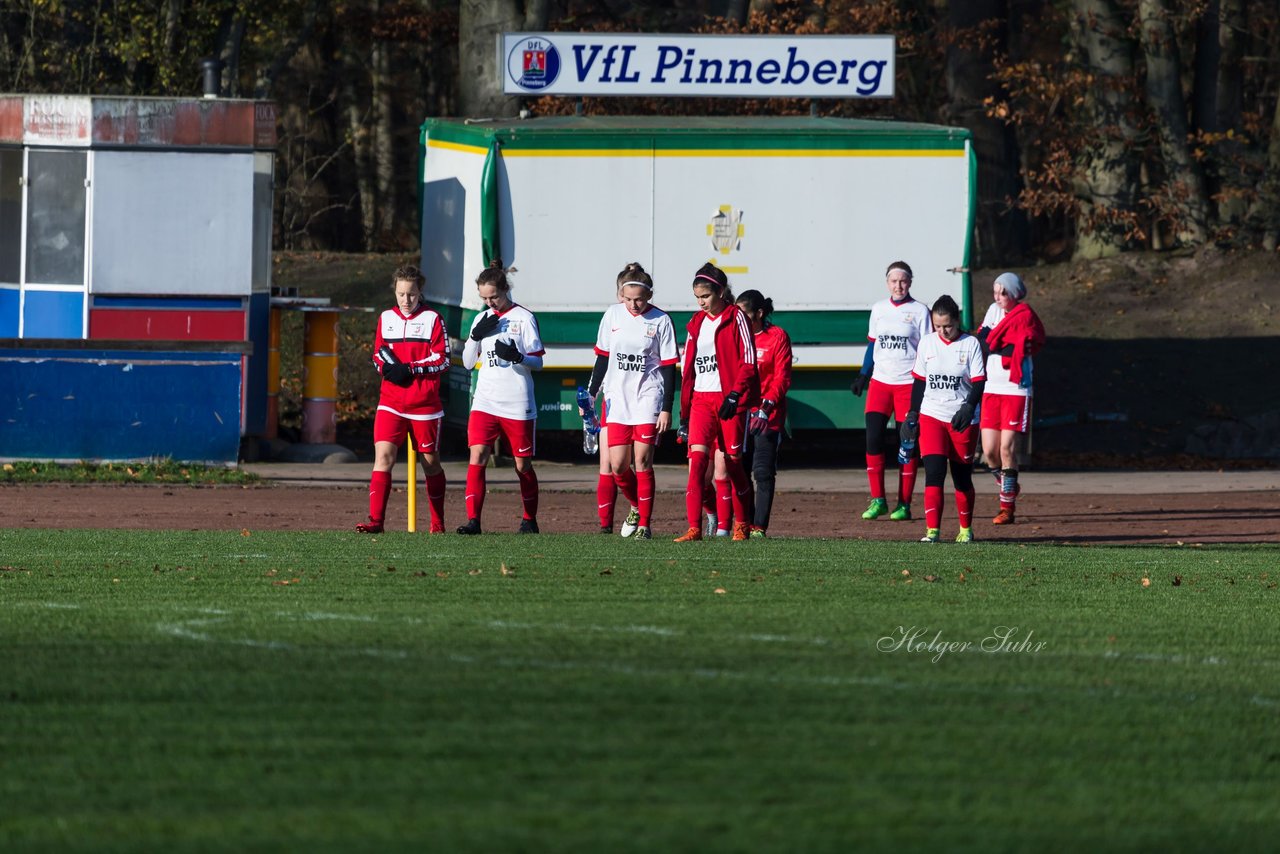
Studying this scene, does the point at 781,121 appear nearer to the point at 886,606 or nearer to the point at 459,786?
the point at 886,606

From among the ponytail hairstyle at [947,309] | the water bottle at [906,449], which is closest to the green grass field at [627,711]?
the ponytail hairstyle at [947,309]

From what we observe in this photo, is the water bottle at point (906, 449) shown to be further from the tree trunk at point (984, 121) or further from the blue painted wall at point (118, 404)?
the tree trunk at point (984, 121)

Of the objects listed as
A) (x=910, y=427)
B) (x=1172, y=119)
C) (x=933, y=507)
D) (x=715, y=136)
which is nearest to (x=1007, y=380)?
(x=910, y=427)

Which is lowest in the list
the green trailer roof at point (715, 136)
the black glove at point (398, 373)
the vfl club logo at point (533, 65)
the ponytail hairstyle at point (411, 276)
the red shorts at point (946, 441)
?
the red shorts at point (946, 441)

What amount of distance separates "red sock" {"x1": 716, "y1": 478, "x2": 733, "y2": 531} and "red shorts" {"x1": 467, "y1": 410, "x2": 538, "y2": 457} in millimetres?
1261

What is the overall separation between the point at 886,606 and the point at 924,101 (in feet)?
83.4

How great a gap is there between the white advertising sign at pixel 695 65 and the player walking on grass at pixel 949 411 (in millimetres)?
7784

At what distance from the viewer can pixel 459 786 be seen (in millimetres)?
5324

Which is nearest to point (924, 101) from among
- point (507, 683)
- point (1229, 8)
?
point (1229, 8)

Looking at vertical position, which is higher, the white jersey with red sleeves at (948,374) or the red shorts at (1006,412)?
the white jersey with red sleeves at (948,374)

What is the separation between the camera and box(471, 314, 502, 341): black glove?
42.3 feet

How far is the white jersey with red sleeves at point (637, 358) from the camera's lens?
1289 cm

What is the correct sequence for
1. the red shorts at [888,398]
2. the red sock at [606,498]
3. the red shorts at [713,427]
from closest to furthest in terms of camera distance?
1. the red shorts at [713,427]
2. the red sock at [606,498]
3. the red shorts at [888,398]

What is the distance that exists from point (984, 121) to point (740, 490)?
21.8 meters
